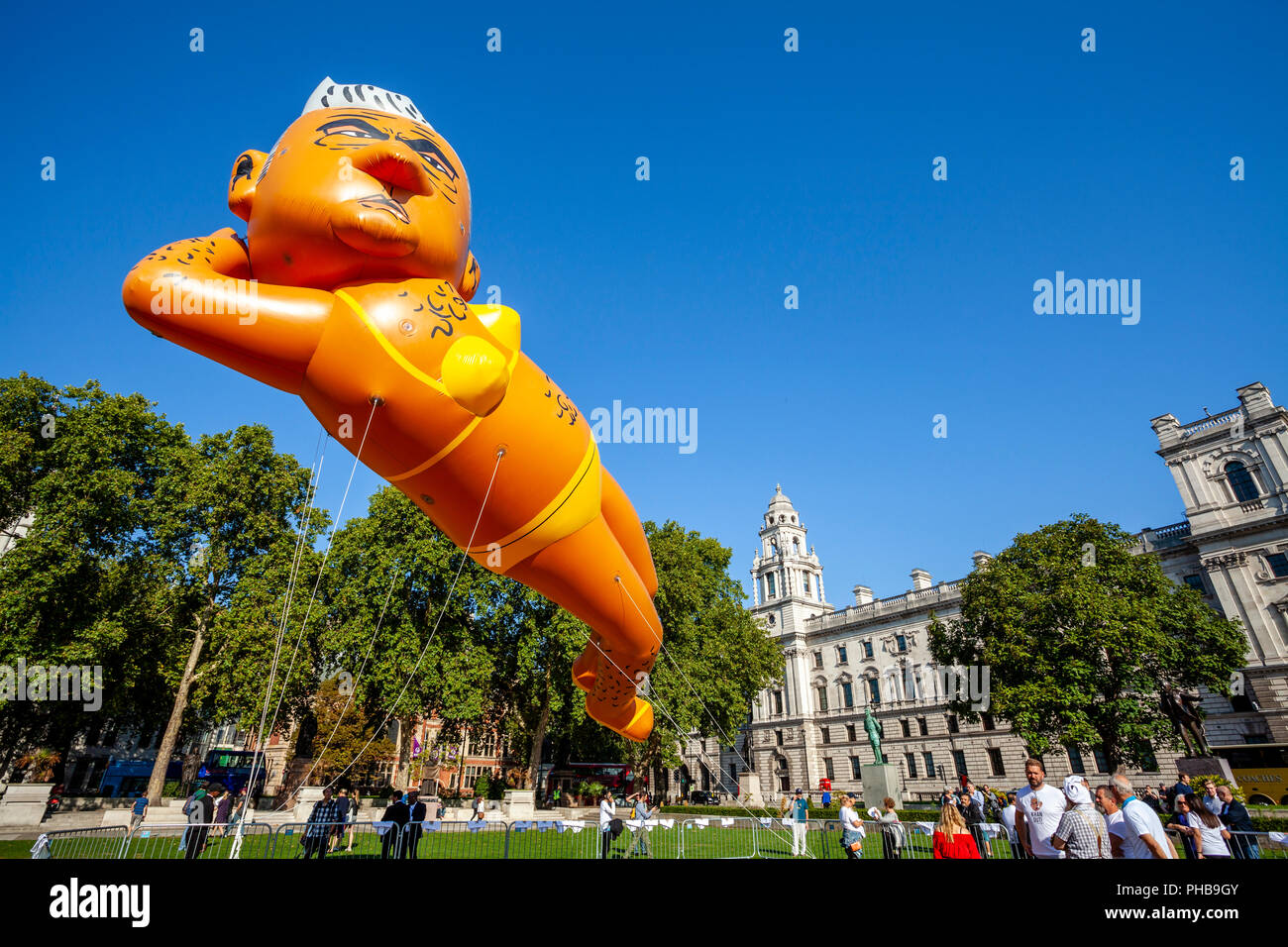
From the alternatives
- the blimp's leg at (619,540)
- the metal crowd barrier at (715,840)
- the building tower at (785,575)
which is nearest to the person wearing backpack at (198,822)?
the blimp's leg at (619,540)

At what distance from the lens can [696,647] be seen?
3036 cm

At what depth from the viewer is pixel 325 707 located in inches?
1115

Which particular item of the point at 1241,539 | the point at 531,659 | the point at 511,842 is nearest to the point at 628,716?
the point at 511,842

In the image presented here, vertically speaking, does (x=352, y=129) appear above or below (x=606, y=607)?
above

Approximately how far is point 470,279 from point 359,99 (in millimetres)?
1850

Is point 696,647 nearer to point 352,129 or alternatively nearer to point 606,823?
point 606,823

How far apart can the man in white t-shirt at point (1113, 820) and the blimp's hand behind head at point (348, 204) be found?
25.4 feet

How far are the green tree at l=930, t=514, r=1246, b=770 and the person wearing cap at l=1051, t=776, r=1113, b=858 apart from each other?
22400mm

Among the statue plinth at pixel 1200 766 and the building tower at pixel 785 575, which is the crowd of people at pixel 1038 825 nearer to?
the statue plinth at pixel 1200 766

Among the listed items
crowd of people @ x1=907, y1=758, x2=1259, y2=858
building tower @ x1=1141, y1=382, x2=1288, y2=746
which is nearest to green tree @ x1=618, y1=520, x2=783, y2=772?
crowd of people @ x1=907, y1=758, x2=1259, y2=858

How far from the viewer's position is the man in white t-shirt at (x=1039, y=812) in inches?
257

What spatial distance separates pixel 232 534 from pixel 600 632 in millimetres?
24432
